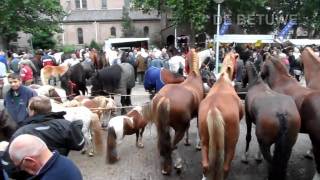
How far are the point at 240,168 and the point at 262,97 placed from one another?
1.76 metres

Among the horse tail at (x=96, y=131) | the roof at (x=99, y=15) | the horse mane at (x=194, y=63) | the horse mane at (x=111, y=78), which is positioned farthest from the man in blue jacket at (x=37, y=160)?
the roof at (x=99, y=15)

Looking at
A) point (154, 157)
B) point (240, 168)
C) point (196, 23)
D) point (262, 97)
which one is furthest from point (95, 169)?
point (196, 23)

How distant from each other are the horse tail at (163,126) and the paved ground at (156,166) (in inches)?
22.6

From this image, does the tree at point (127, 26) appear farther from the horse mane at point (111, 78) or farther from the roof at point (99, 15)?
the horse mane at point (111, 78)

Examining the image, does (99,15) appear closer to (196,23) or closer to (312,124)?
(196,23)

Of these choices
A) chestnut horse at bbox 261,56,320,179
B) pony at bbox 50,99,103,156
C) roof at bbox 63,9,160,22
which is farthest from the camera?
roof at bbox 63,9,160,22

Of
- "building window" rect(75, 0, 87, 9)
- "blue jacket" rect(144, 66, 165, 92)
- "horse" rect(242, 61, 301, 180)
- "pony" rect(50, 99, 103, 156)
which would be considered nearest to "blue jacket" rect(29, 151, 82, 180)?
"horse" rect(242, 61, 301, 180)

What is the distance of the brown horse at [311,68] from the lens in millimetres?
7672

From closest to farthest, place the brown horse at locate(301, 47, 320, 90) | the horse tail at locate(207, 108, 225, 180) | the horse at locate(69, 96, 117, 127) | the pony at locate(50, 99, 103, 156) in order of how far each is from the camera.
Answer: the horse tail at locate(207, 108, 225, 180) → the brown horse at locate(301, 47, 320, 90) → the pony at locate(50, 99, 103, 156) → the horse at locate(69, 96, 117, 127)

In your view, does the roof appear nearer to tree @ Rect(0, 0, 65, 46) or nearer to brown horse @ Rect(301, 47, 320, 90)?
tree @ Rect(0, 0, 65, 46)

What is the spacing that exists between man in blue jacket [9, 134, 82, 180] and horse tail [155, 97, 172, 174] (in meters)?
3.72

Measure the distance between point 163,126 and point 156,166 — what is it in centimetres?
139

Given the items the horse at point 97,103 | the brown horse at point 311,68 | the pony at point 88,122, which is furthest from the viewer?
the horse at point 97,103

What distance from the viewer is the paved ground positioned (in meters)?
7.29
